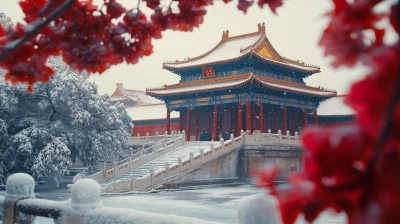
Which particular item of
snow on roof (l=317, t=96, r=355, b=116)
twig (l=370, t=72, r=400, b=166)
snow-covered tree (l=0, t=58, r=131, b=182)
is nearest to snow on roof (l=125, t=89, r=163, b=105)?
snow on roof (l=317, t=96, r=355, b=116)

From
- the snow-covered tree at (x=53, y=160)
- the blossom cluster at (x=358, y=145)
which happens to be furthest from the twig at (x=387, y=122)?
the snow-covered tree at (x=53, y=160)

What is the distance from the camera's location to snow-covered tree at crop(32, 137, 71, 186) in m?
16.3

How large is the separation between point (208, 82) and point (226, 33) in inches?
272

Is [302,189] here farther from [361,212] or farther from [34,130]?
[34,130]

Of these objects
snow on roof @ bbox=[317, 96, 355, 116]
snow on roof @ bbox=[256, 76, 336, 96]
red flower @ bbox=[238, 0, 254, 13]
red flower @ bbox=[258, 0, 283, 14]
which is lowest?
red flower @ bbox=[258, 0, 283, 14]

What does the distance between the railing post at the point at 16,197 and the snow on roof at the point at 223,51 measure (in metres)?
23.9

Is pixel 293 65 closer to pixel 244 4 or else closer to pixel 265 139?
pixel 265 139

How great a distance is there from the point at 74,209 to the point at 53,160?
12.8 meters

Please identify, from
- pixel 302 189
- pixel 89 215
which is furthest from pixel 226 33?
pixel 302 189

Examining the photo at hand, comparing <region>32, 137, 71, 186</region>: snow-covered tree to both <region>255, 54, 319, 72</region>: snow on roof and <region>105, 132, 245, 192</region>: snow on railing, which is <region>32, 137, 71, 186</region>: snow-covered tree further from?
<region>255, 54, 319, 72</region>: snow on roof

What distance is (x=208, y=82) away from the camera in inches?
1140

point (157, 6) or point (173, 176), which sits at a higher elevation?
point (157, 6)

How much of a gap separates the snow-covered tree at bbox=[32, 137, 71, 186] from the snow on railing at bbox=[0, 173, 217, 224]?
1069 centimetres

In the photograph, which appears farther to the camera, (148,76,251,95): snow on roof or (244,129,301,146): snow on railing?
(148,76,251,95): snow on roof
